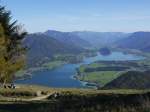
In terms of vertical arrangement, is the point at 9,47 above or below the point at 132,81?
above

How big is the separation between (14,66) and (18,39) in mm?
3864

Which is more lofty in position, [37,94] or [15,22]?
[15,22]

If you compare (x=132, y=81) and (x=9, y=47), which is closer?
(x=9, y=47)

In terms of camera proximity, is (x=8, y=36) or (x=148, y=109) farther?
(x=8, y=36)

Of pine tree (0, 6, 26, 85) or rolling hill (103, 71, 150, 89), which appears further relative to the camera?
rolling hill (103, 71, 150, 89)

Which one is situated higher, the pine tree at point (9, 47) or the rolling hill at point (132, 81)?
the pine tree at point (9, 47)

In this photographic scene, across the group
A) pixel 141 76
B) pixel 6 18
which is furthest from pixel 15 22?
pixel 141 76

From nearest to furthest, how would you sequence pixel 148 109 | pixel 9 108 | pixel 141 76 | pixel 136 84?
pixel 148 109
pixel 9 108
pixel 136 84
pixel 141 76

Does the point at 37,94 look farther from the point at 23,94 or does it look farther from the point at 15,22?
the point at 15,22

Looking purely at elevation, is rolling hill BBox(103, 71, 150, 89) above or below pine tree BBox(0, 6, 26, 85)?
below

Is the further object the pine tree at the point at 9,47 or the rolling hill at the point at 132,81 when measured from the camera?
the rolling hill at the point at 132,81

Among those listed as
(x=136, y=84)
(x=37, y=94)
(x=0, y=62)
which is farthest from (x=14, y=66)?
(x=136, y=84)

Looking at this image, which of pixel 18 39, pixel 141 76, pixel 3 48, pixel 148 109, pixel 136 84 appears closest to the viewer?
pixel 148 109

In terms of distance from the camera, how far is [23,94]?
4209 centimetres
